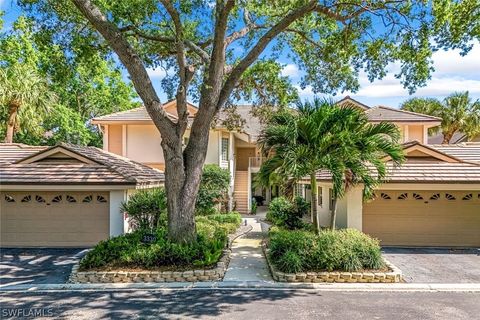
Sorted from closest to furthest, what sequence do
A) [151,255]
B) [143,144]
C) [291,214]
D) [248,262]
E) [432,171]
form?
[151,255] < [248,262] < [432,171] < [291,214] < [143,144]

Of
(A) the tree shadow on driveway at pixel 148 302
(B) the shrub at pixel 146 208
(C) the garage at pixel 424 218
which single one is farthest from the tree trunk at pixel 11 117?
(C) the garage at pixel 424 218

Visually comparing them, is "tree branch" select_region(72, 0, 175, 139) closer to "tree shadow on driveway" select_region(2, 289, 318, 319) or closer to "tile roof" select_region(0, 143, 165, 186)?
"tile roof" select_region(0, 143, 165, 186)

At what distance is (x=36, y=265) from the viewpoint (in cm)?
999

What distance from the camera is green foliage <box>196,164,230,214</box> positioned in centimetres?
1744

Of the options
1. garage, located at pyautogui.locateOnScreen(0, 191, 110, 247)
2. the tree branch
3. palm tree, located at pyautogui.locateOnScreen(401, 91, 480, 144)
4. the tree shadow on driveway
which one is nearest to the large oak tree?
the tree branch

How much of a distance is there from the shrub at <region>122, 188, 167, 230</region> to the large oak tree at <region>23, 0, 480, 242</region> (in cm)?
234

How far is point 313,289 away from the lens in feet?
26.1

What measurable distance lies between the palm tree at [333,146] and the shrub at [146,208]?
166 inches

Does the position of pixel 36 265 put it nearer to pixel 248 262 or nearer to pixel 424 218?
pixel 248 262

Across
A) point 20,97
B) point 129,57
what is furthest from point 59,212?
point 20,97

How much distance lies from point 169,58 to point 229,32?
2.49 metres

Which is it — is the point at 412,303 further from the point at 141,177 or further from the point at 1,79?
the point at 1,79

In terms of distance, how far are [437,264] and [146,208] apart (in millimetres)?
9200

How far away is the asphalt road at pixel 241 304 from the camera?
6.49 meters
